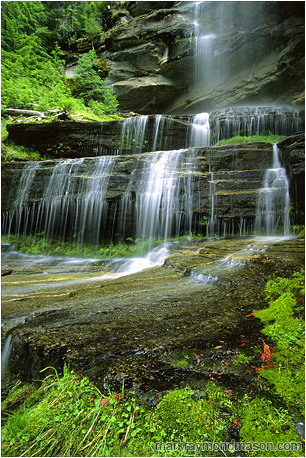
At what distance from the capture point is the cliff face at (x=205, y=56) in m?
14.6

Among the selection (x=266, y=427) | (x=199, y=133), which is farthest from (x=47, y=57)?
(x=266, y=427)

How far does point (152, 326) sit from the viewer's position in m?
2.41

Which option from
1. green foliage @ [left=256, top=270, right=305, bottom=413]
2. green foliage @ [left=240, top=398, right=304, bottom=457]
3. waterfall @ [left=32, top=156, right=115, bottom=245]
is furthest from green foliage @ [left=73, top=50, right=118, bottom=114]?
green foliage @ [left=240, top=398, right=304, bottom=457]

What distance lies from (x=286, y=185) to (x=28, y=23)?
2839cm

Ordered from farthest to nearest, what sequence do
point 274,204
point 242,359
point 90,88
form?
point 90,88
point 274,204
point 242,359

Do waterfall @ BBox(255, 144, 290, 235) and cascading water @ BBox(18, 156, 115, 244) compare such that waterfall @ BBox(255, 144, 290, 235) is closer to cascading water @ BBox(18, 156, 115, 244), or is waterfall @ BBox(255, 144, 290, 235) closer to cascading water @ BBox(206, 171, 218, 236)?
cascading water @ BBox(206, 171, 218, 236)

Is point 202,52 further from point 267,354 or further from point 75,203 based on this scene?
point 267,354

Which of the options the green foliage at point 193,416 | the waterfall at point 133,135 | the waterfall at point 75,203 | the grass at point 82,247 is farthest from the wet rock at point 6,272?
the waterfall at point 133,135

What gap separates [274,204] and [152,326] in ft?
23.5

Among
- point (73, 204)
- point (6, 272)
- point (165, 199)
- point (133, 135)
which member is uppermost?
point (133, 135)

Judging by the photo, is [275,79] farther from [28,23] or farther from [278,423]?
[28,23]

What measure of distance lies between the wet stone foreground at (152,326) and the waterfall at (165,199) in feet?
15.0

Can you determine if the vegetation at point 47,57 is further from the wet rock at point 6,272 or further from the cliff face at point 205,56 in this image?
the wet rock at point 6,272

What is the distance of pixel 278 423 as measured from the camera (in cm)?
135
